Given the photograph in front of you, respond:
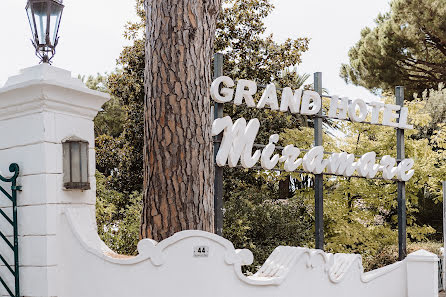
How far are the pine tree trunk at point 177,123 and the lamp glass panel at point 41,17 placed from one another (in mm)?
1670

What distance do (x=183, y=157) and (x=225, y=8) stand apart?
12.2 meters

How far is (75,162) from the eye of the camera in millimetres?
4824

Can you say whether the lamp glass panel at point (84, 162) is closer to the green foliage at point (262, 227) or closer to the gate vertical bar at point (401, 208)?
the gate vertical bar at point (401, 208)

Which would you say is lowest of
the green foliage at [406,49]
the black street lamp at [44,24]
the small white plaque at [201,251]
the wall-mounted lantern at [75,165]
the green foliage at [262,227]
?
the green foliage at [262,227]

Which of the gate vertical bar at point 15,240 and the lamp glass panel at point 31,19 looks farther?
the lamp glass panel at point 31,19

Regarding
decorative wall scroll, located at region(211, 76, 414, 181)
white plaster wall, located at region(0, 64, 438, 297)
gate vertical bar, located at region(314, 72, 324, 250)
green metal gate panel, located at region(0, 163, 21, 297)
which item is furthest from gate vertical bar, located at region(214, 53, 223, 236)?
green metal gate panel, located at region(0, 163, 21, 297)

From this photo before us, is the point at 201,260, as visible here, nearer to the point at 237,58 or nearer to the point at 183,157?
the point at 183,157

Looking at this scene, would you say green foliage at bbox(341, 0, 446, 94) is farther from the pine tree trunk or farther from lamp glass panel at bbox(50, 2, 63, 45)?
lamp glass panel at bbox(50, 2, 63, 45)

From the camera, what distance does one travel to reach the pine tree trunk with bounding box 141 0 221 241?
633 centimetres

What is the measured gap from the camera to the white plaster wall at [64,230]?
4.65 metres

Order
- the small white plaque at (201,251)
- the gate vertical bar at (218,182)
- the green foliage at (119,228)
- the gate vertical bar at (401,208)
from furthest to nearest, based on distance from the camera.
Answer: the green foliage at (119,228) < the gate vertical bar at (401,208) < the gate vertical bar at (218,182) < the small white plaque at (201,251)

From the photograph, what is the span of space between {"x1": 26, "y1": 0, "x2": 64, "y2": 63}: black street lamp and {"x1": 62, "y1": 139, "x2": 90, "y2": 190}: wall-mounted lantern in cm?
79

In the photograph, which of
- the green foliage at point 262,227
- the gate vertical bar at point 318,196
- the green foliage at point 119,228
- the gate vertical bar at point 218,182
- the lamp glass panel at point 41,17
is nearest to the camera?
the lamp glass panel at point 41,17

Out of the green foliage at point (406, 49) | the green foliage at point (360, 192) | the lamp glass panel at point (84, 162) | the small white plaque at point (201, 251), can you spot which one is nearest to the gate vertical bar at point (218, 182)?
the small white plaque at point (201, 251)
